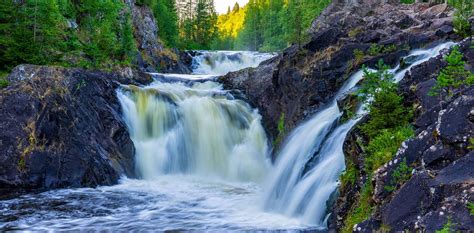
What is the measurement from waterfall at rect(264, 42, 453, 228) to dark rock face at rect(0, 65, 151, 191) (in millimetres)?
6811

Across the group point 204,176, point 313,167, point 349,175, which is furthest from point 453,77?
point 204,176

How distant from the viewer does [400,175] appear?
6.67 meters

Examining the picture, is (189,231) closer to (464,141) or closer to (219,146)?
(464,141)

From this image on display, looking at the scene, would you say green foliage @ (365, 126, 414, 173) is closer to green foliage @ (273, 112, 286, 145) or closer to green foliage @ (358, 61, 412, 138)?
green foliage @ (358, 61, 412, 138)

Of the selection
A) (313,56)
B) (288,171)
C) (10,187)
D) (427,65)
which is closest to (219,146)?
(313,56)

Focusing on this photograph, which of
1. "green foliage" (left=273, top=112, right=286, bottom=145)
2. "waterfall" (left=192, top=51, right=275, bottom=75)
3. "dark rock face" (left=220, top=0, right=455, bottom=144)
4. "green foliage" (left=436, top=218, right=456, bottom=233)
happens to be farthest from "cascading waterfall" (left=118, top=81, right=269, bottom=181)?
"waterfall" (left=192, top=51, right=275, bottom=75)

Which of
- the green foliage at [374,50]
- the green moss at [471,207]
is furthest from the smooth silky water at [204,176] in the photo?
the green moss at [471,207]

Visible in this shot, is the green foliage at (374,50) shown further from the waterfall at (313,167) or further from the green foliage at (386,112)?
the green foliage at (386,112)

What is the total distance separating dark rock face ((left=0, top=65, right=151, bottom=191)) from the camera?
14508 millimetres

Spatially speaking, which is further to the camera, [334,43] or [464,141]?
[334,43]

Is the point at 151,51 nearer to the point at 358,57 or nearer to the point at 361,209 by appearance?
the point at 358,57

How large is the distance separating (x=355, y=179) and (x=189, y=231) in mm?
4311

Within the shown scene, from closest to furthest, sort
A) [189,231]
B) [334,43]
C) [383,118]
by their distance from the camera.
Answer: [383,118], [189,231], [334,43]

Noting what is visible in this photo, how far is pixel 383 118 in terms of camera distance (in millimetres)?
8477
